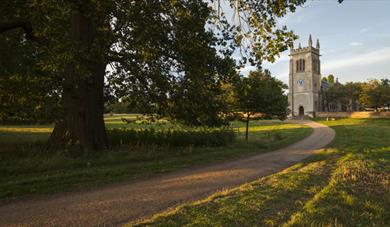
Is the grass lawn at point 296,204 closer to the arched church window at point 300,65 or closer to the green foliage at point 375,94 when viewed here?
the green foliage at point 375,94

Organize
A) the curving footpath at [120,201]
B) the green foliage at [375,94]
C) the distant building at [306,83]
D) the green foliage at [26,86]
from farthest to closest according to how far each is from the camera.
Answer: the distant building at [306,83] → the green foliage at [375,94] → the green foliage at [26,86] → the curving footpath at [120,201]

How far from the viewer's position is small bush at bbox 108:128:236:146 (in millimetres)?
14570

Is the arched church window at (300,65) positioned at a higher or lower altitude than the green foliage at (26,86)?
higher

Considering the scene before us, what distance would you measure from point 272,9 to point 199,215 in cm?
649

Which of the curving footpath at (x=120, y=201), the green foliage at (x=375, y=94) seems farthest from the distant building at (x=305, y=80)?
the curving footpath at (x=120, y=201)

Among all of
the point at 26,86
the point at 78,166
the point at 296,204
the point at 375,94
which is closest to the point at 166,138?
the point at 78,166

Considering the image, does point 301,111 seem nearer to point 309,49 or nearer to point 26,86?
point 309,49

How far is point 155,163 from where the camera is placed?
10.1 m

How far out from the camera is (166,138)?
1485cm

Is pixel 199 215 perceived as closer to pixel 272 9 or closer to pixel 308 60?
pixel 272 9

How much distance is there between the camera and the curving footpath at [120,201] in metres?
5.02

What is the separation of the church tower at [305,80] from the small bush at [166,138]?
210 ft

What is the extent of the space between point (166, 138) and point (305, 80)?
231 ft

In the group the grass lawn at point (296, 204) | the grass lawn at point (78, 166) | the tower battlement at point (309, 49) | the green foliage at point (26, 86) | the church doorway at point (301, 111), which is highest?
the tower battlement at point (309, 49)
